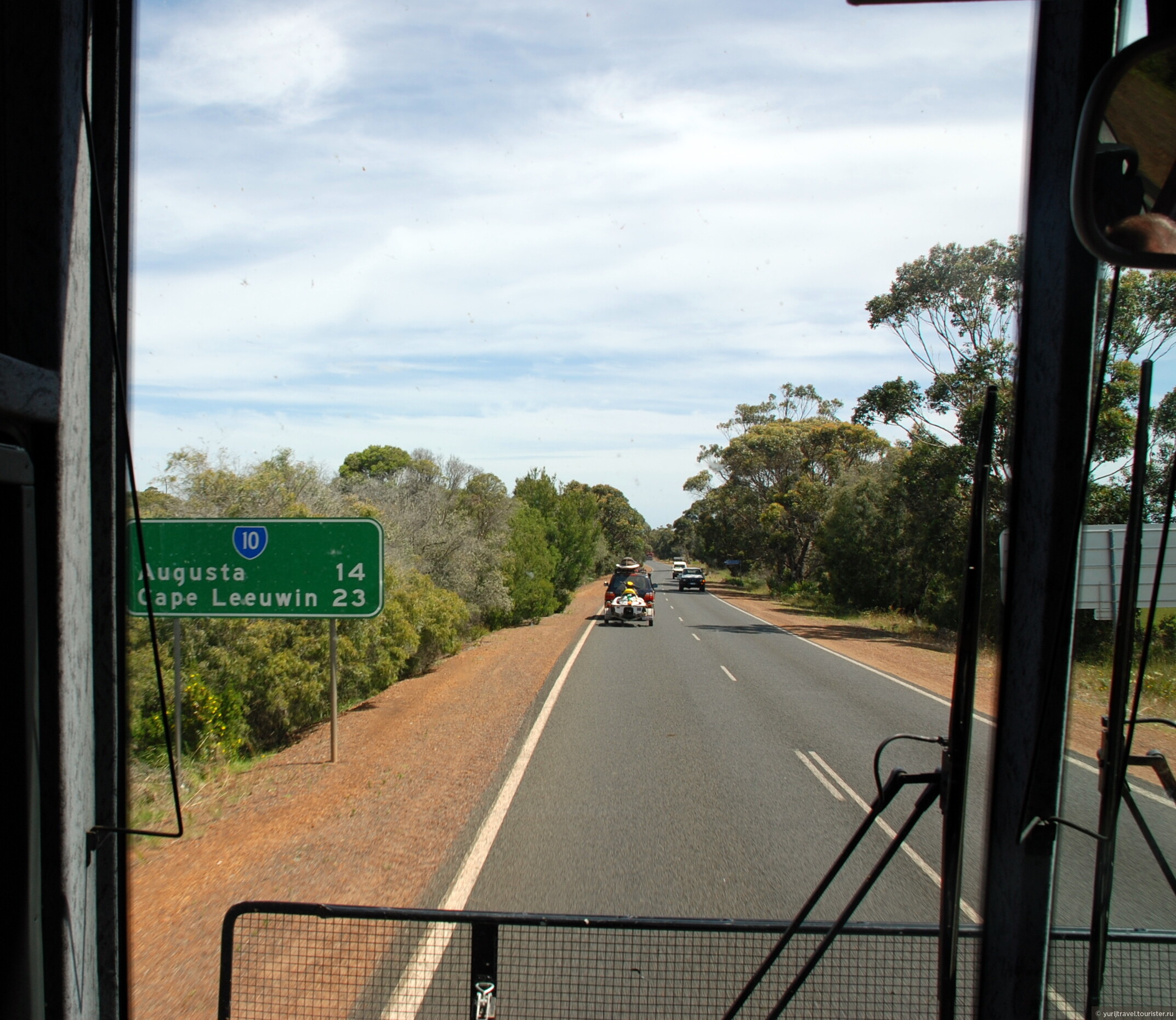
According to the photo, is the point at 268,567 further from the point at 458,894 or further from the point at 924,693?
the point at 924,693

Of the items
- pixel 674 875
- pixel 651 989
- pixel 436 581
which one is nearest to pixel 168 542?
pixel 674 875

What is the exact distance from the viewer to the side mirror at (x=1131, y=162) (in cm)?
155

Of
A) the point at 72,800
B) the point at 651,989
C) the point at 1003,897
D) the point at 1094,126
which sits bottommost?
the point at 651,989

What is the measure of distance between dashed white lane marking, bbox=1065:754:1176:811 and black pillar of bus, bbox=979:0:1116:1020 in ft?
2.05

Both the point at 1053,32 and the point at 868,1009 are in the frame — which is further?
the point at 868,1009

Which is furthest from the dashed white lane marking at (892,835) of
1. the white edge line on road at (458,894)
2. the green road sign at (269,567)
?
the green road sign at (269,567)

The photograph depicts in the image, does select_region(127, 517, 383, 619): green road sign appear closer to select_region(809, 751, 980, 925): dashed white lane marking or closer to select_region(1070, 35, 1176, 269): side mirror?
select_region(809, 751, 980, 925): dashed white lane marking

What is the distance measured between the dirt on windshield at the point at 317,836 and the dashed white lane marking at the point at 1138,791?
270cm

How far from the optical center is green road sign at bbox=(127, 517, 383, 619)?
23.9 feet

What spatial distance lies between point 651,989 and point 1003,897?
1.68 m

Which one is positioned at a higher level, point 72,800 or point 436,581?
point 72,800

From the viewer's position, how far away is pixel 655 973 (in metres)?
3.11

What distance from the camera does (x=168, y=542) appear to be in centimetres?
727

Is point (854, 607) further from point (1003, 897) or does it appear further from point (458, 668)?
point (1003, 897)
